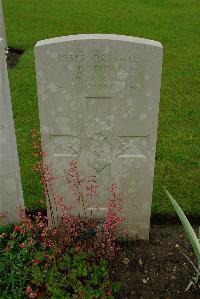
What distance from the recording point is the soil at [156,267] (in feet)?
11.3

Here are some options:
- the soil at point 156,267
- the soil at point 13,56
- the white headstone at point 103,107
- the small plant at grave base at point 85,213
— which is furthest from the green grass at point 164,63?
the white headstone at point 103,107

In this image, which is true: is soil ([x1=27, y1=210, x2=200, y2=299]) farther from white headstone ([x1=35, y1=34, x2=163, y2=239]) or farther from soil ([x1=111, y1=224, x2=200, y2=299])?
white headstone ([x1=35, y1=34, x2=163, y2=239])

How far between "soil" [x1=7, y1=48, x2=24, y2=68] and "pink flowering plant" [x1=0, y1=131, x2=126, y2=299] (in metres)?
4.96

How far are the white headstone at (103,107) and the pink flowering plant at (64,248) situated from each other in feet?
0.33

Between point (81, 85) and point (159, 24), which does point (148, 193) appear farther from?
point (159, 24)

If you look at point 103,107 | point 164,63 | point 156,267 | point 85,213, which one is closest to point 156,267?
point 156,267

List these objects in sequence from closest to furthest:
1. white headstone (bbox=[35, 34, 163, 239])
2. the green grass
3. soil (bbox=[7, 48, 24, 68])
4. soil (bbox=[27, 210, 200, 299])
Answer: white headstone (bbox=[35, 34, 163, 239]), soil (bbox=[27, 210, 200, 299]), the green grass, soil (bbox=[7, 48, 24, 68])

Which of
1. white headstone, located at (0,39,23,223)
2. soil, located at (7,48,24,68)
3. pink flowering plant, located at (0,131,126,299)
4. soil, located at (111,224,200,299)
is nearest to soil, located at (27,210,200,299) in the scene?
soil, located at (111,224,200,299)

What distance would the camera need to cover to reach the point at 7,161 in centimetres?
359

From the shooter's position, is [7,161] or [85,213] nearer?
[7,161]

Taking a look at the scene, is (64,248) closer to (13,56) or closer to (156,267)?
(156,267)

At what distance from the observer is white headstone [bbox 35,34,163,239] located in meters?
3.13

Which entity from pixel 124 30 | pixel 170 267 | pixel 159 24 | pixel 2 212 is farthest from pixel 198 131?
pixel 159 24

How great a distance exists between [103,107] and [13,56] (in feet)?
18.9
